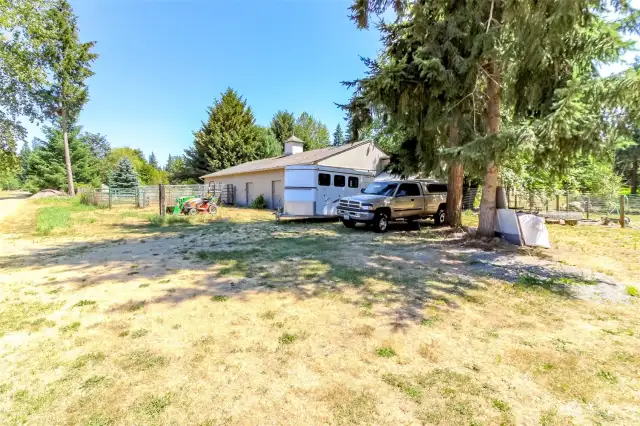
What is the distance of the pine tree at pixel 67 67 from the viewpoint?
29828mm

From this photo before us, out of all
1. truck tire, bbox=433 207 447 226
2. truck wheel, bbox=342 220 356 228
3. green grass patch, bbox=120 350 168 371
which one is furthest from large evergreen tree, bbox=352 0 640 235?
green grass patch, bbox=120 350 168 371

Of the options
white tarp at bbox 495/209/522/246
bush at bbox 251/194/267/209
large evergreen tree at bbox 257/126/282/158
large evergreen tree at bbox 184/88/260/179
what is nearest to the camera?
white tarp at bbox 495/209/522/246

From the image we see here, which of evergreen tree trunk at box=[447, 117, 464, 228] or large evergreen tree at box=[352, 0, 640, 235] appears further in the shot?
evergreen tree trunk at box=[447, 117, 464, 228]

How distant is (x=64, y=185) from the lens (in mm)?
38844

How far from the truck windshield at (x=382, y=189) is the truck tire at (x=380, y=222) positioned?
2.91 feet

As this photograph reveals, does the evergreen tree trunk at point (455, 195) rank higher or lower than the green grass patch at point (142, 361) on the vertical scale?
higher

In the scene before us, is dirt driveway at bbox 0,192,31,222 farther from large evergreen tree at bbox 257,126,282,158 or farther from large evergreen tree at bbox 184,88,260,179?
large evergreen tree at bbox 257,126,282,158

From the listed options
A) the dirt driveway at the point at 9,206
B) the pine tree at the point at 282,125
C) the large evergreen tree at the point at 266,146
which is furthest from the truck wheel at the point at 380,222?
the pine tree at the point at 282,125

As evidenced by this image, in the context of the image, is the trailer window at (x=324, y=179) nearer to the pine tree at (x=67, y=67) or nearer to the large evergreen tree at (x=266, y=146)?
the large evergreen tree at (x=266, y=146)

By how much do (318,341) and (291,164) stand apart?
14819 millimetres

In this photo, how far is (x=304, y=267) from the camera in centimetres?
628

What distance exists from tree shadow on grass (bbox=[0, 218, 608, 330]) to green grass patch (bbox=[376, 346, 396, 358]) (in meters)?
0.57

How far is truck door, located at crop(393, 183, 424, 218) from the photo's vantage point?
11624mm

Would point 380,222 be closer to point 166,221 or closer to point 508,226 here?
point 508,226
